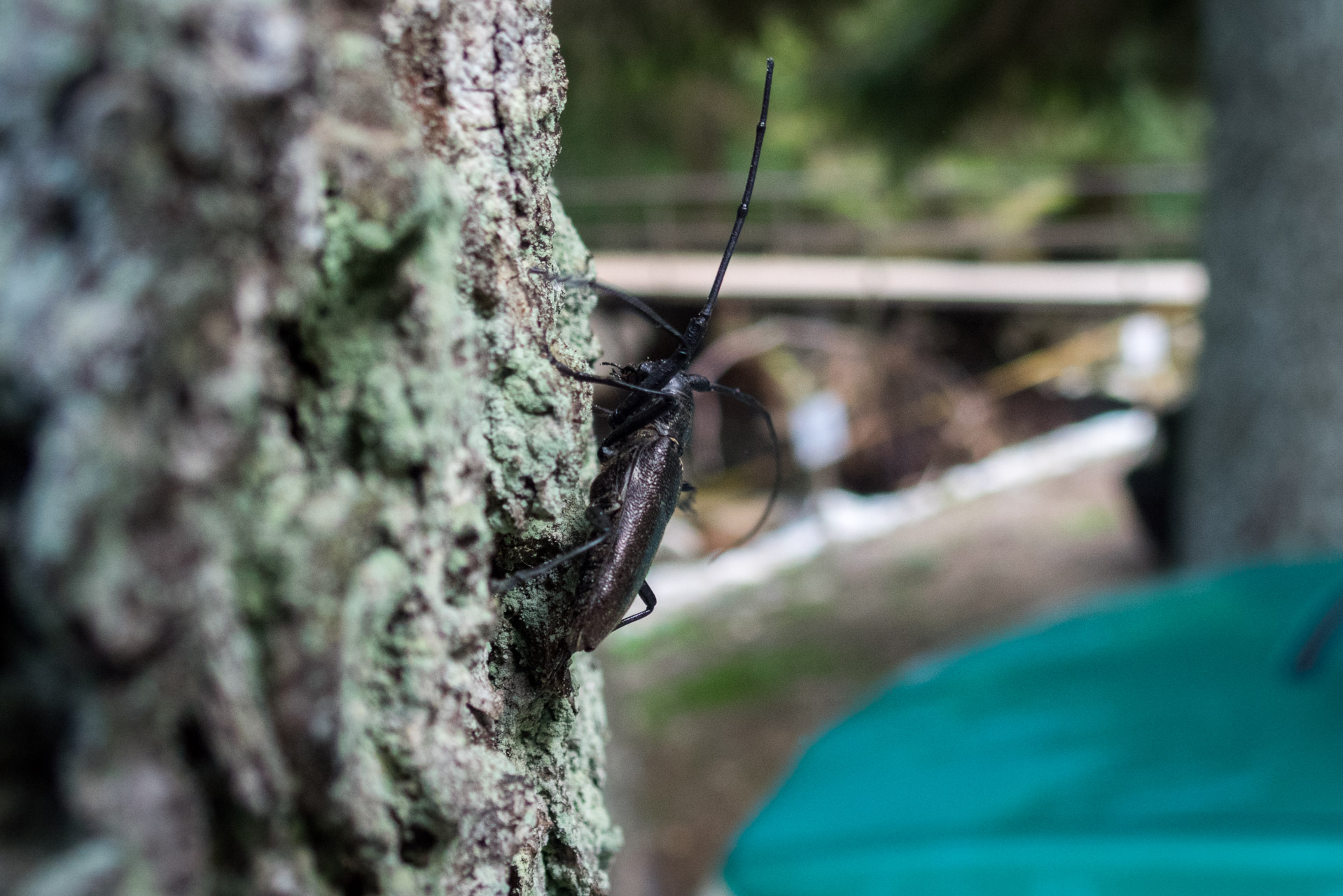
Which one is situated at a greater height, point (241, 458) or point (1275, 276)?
point (1275, 276)

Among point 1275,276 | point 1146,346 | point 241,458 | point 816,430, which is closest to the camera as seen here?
point 241,458

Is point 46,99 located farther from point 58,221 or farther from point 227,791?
point 227,791

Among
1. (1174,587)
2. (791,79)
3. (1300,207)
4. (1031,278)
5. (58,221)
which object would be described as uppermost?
(1031,278)

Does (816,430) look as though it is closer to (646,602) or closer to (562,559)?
(646,602)

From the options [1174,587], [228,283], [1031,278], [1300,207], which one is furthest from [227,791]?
[1031,278]

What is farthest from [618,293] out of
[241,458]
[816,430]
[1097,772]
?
[816,430]

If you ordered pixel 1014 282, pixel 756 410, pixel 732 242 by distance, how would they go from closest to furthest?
pixel 732 242, pixel 756 410, pixel 1014 282
